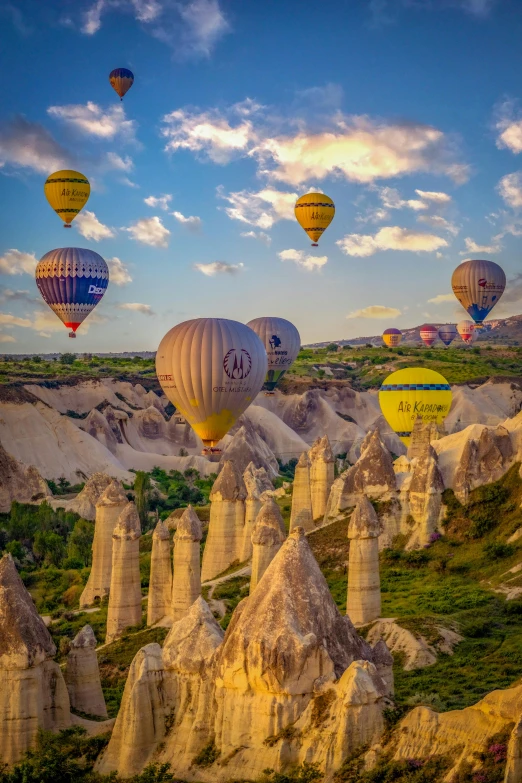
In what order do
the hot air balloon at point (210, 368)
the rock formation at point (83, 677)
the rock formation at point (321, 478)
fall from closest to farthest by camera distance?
the rock formation at point (83, 677) < the rock formation at point (321, 478) < the hot air balloon at point (210, 368)

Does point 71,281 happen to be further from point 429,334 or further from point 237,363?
point 429,334

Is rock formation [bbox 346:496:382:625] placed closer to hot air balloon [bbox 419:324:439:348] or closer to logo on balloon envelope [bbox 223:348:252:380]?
logo on balloon envelope [bbox 223:348:252:380]

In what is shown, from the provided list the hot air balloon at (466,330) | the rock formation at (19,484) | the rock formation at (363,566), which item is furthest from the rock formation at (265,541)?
the hot air balloon at (466,330)

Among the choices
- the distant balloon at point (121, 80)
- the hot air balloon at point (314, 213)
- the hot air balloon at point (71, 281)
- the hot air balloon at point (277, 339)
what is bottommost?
the hot air balloon at point (277, 339)

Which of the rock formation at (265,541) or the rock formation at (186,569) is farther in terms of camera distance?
the rock formation at (186,569)

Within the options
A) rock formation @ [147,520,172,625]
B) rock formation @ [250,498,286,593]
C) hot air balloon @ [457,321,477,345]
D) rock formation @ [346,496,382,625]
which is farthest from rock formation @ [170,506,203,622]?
hot air balloon @ [457,321,477,345]

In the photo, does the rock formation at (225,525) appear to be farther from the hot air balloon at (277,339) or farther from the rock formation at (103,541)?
the hot air balloon at (277,339)

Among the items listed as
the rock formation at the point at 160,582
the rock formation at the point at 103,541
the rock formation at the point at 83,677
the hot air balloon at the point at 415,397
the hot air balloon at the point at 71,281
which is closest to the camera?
the rock formation at the point at 83,677
